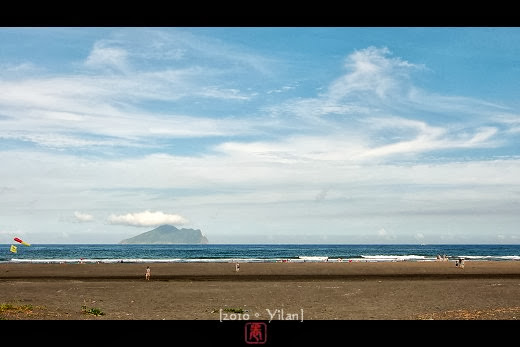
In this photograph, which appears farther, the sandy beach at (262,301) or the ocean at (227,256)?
the ocean at (227,256)

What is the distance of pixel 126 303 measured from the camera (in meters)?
21.7

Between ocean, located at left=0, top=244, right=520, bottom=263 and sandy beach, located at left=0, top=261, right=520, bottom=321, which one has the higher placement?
sandy beach, located at left=0, top=261, right=520, bottom=321

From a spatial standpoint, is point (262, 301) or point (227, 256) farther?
point (227, 256)

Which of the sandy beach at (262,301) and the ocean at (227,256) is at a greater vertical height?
the sandy beach at (262,301)

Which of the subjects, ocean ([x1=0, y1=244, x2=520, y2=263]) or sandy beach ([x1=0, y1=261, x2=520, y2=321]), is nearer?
sandy beach ([x1=0, y1=261, x2=520, y2=321])
